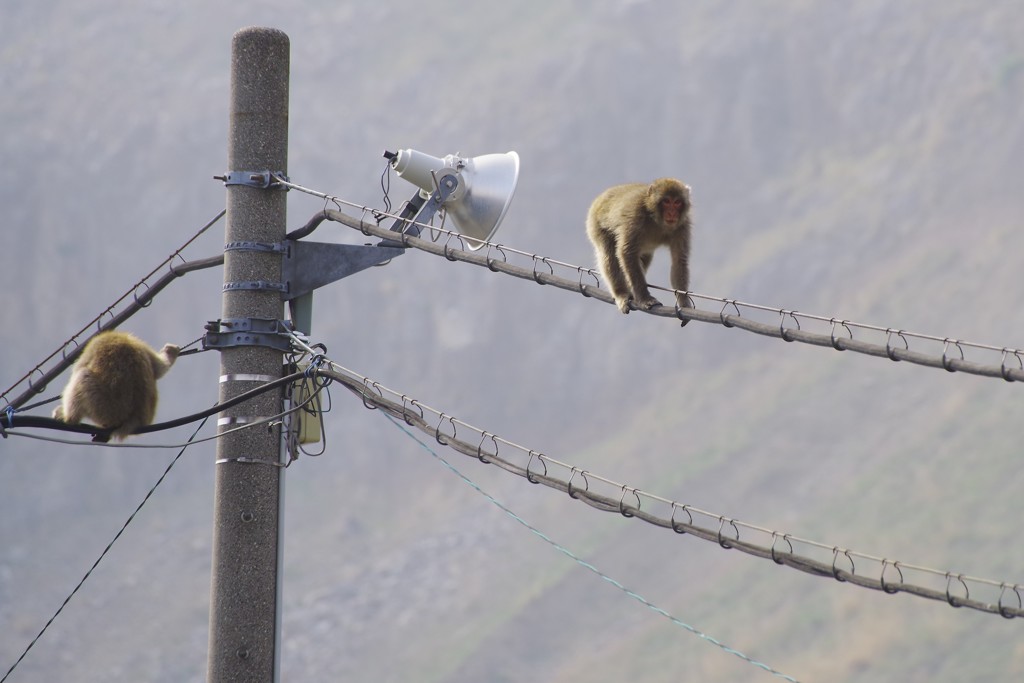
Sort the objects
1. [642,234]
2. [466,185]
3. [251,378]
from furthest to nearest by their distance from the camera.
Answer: [642,234] < [466,185] < [251,378]

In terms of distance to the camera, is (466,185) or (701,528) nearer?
(701,528)

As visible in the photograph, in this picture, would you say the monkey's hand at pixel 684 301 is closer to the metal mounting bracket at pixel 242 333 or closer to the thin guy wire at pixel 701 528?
the thin guy wire at pixel 701 528

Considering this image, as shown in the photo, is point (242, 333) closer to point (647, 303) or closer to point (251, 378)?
point (251, 378)

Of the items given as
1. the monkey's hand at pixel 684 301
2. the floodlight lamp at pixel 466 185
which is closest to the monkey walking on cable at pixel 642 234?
the monkey's hand at pixel 684 301

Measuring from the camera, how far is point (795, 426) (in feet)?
198

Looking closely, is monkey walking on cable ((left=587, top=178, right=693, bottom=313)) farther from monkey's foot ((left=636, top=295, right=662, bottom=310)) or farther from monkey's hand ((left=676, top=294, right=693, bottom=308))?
monkey's hand ((left=676, top=294, right=693, bottom=308))

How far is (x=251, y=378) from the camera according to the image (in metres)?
7.89

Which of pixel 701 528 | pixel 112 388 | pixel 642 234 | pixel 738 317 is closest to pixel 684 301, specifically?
pixel 642 234

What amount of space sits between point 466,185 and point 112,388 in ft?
7.81

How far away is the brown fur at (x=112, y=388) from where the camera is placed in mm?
8430

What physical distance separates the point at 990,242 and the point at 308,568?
31699 millimetres

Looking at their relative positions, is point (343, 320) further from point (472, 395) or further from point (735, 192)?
point (735, 192)

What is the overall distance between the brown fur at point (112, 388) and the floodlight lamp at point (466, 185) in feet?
6.04

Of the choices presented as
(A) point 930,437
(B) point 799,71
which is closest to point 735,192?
(B) point 799,71
